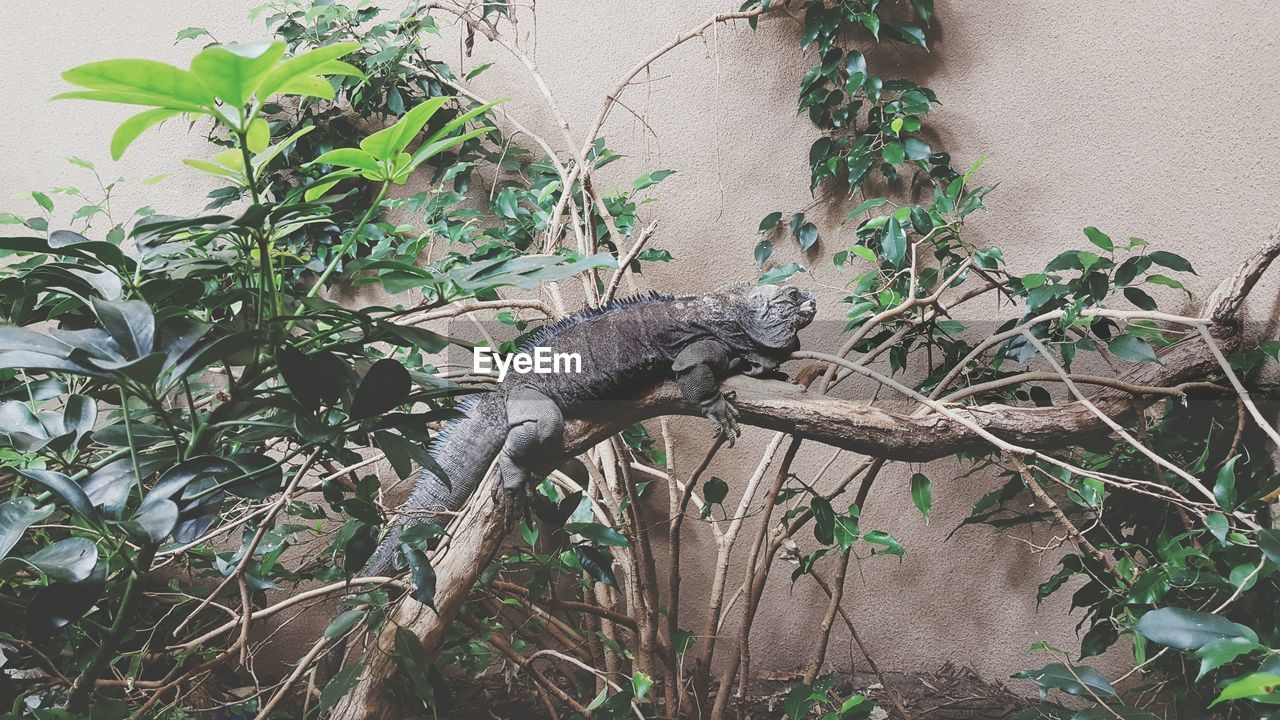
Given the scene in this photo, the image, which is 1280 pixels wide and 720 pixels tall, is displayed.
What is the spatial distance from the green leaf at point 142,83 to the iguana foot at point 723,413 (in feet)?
3.60

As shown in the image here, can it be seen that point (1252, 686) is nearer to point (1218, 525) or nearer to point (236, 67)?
point (1218, 525)

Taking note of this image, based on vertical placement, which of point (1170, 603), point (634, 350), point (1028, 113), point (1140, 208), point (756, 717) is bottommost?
point (756, 717)

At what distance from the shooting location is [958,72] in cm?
251

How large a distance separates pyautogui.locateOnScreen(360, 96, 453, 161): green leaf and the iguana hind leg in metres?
0.85

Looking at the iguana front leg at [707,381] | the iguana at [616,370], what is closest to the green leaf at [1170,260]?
the iguana at [616,370]

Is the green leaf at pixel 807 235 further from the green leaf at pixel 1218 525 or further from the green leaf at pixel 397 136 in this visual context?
the green leaf at pixel 397 136

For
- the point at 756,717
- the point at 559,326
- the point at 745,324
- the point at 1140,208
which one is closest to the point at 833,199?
the point at 1140,208

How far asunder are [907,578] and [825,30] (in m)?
1.79

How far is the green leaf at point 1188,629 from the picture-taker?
977mm

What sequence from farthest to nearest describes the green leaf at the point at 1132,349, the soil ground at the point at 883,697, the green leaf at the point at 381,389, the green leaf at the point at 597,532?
the soil ground at the point at 883,697, the green leaf at the point at 1132,349, the green leaf at the point at 597,532, the green leaf at the point at 381,389

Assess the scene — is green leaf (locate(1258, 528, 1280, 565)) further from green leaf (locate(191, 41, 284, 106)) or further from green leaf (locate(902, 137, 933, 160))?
green leaf (locate(902, 137, 933, 160))

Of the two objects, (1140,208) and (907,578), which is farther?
(907,578)

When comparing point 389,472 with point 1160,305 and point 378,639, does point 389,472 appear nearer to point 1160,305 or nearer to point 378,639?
point 378,639

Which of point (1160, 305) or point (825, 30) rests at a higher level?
point (825, 30)
